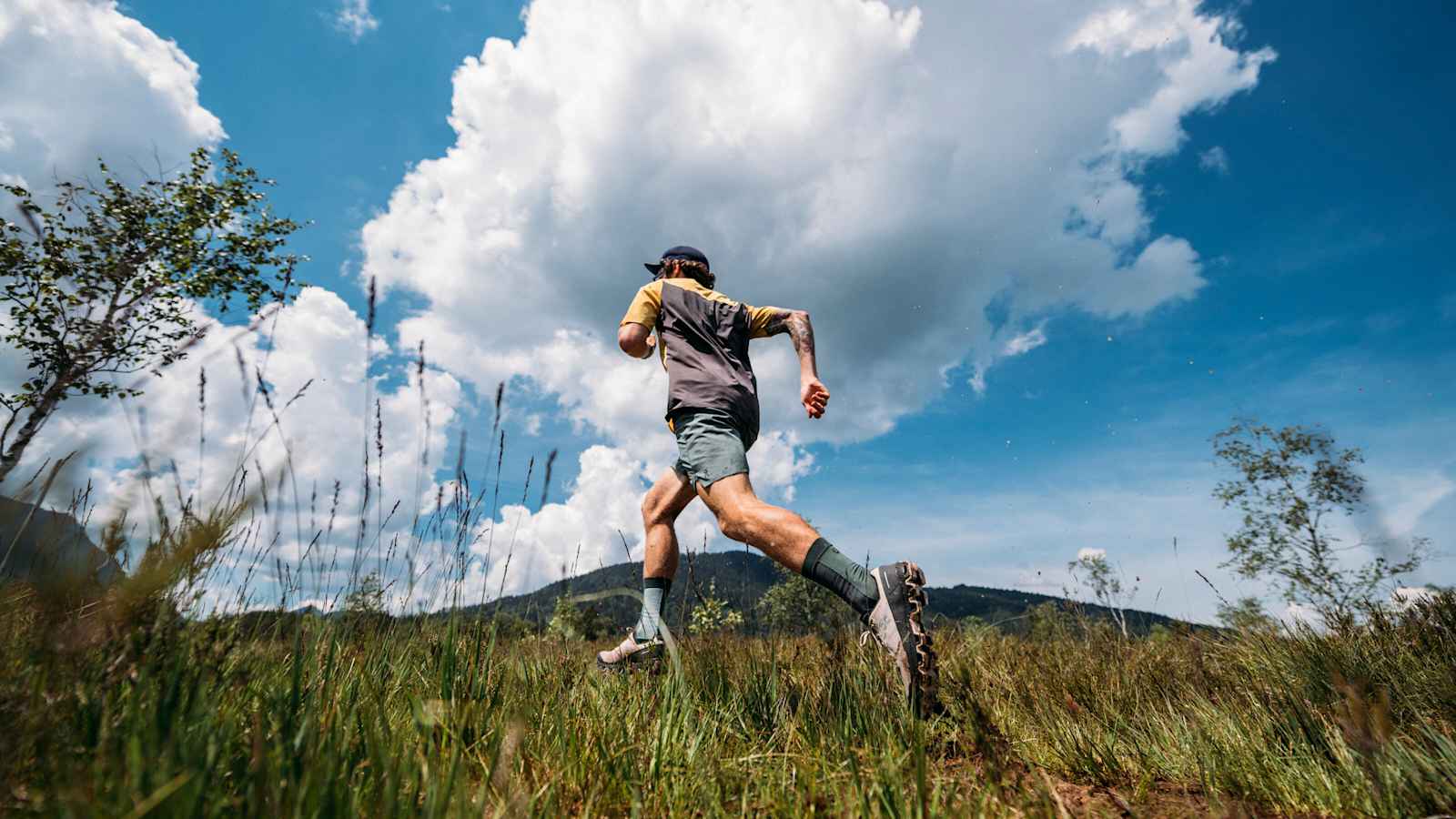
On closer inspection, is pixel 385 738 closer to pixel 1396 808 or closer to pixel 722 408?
pixel 722 408

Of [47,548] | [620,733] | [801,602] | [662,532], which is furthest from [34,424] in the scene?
[801,602]

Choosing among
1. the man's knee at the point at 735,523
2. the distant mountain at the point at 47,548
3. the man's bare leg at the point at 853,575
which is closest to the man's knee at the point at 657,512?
the man's bare leg at the point at 853,575

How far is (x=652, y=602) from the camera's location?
134 inches

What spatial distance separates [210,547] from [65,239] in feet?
68.6

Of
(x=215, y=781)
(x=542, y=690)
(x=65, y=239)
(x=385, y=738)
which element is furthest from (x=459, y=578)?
(x=65, y=239)

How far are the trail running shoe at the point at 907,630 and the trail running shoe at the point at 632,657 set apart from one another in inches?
42.3

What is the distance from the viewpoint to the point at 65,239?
14688 millimetres

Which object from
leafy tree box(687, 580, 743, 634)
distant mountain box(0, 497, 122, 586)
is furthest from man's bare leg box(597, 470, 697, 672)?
distant mountain box(0, 497, 122, 586)

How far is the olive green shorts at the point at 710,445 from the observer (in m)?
2.97

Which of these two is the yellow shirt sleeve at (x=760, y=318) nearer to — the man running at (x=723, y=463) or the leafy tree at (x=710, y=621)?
the man running at (x=723, y=463)

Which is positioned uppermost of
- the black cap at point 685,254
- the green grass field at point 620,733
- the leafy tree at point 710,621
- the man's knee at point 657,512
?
the black cap at point 685,254

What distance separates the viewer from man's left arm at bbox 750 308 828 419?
317 cm

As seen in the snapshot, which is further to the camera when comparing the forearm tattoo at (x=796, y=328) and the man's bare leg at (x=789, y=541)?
the forearm tattoo at (x=796, y=328)

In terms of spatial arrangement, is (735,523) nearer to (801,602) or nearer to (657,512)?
(657,512)
